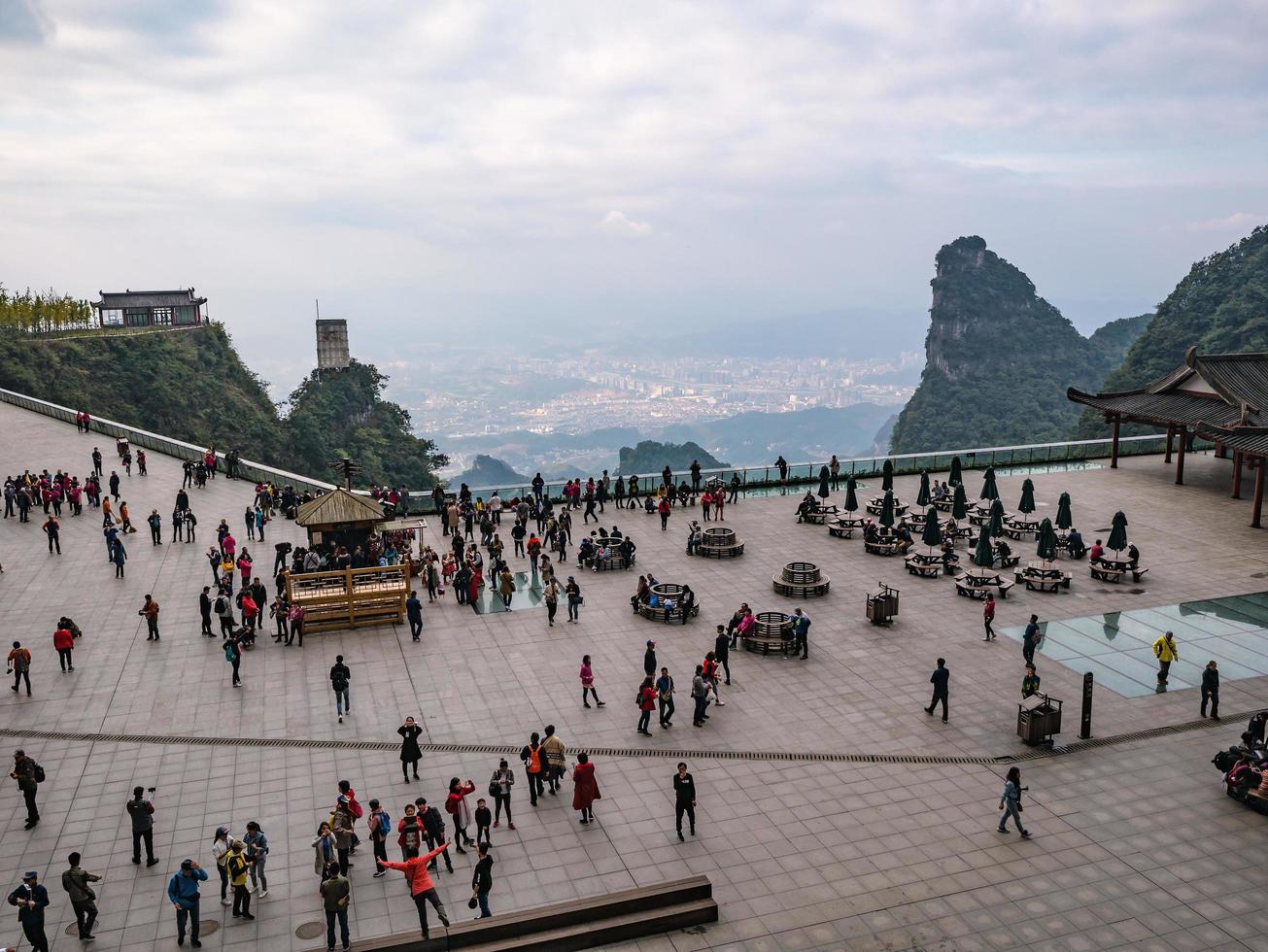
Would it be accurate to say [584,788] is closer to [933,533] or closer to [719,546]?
[719,546]

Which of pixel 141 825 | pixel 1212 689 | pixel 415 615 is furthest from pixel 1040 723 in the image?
pixel 141 825

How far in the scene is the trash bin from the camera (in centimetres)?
1778

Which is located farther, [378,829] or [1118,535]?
[1118,535]

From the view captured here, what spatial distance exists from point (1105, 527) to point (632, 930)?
81.9ft

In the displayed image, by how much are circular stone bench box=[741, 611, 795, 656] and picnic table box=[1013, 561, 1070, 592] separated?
320 inches

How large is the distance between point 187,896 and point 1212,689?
17.7 m

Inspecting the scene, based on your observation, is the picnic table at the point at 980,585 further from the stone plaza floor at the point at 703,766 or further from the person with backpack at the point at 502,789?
the person with backpack at the point at 502,789

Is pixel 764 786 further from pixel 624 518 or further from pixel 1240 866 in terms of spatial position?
pixel 624 518

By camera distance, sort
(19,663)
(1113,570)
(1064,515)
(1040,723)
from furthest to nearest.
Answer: (1064,515)
(1113,570)
(19,663)
(1040,723)

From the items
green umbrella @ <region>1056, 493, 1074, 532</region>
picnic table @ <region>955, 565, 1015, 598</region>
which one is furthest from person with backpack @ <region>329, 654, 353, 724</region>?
green umbrella @ <region>1056, 493, 1074, 532</region>

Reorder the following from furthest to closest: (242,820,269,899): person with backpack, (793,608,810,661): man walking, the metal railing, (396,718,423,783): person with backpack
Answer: the metal railing < (793,608,810,661): man walking < (396,718,423,783): person with backpack < (242,820,269,899): person with backpack

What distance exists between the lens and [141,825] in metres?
14.2

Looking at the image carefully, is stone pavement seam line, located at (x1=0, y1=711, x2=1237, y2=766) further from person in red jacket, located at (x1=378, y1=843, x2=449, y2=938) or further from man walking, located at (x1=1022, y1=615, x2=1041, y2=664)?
person in red jacket, located at (x1=378, y1=843, x2=449, y2=938)

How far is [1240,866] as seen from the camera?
14.2 metres
